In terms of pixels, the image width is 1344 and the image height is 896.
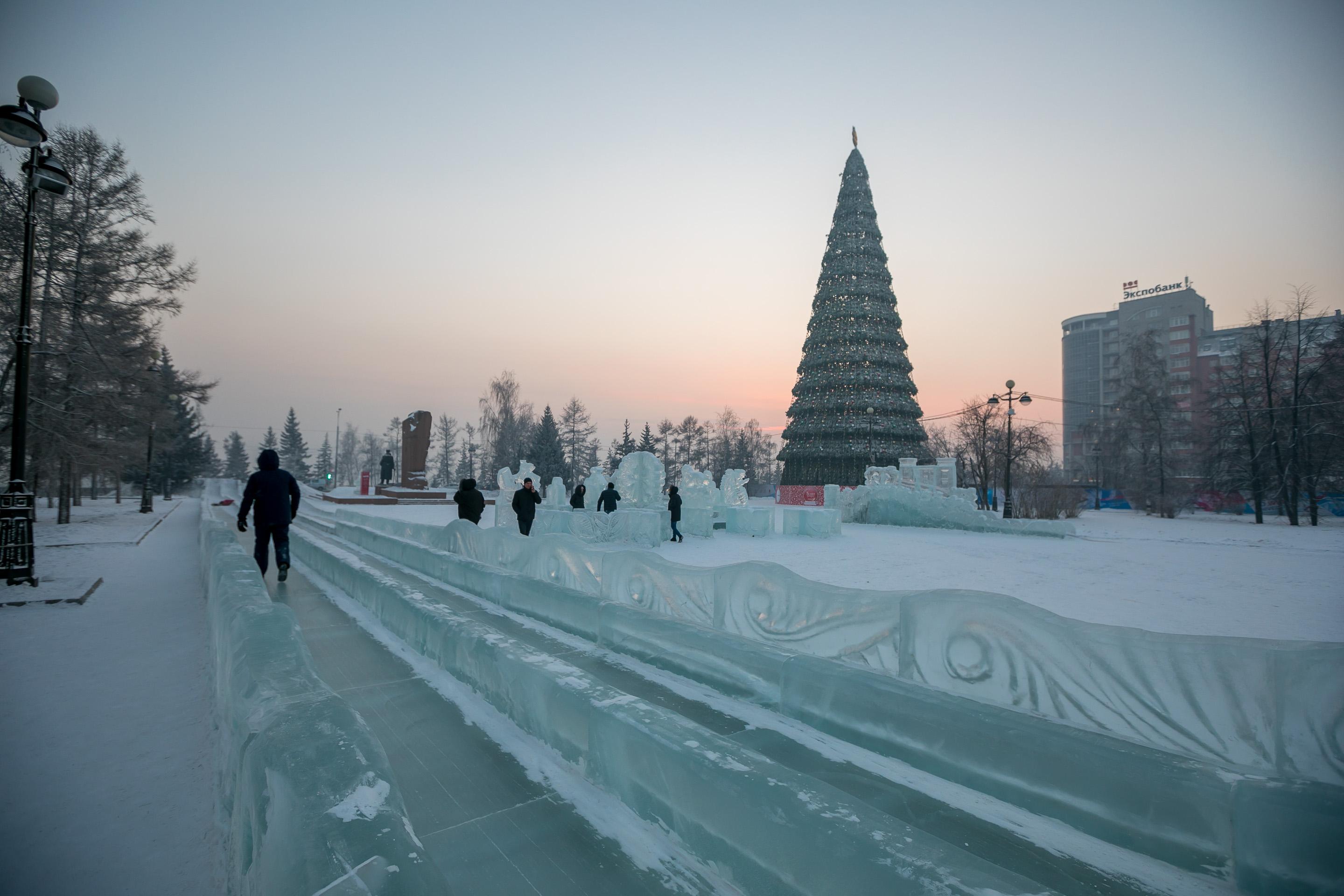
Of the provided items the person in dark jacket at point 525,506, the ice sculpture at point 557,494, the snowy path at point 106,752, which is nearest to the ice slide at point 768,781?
the snowy path at point 106,752

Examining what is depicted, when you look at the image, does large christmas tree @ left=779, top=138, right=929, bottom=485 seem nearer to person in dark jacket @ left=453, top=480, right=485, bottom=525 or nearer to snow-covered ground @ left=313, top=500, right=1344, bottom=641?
snow-covered ground @ left=313, top=500, right=1344, bottom=641

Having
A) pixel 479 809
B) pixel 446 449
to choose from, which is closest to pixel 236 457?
pixel 446 449

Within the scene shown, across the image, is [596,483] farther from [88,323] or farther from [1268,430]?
[1268,430]

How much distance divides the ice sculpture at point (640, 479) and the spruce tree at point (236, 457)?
104 m

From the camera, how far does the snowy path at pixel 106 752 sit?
2.19 meters

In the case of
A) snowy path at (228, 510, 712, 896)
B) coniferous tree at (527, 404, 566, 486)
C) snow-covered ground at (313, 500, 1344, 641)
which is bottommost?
snow-covered ground at (313, 500, 1344, 641)

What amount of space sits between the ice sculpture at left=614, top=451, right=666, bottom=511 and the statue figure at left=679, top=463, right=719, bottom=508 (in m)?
1.31

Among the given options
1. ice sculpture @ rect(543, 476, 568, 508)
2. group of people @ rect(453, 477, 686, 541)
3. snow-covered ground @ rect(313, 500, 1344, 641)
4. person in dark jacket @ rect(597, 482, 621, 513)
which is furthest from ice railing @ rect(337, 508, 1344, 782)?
ice sculpture @ rect(543, 476, 568, 508)

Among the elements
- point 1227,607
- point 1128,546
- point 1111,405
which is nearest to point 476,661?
point 1227,607

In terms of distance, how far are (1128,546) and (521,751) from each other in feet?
59.2

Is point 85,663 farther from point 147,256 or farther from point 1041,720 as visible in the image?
point 147,256

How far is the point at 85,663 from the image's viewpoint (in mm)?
4559

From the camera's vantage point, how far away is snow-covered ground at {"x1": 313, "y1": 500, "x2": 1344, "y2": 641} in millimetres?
6883

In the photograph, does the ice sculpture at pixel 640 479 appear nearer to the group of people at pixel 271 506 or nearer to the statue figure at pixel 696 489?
the statue figure at pixel 696 489
